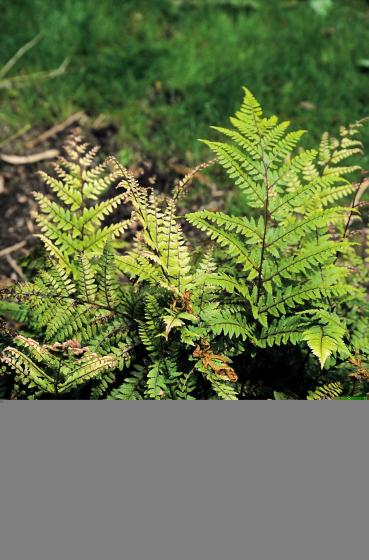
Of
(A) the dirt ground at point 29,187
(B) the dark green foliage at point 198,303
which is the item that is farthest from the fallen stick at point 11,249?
(B) the dark green foliage at point 198,303

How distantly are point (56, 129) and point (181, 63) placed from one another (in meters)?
1.14

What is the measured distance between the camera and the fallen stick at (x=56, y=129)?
4758mm

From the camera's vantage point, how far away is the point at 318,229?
2.88 meters

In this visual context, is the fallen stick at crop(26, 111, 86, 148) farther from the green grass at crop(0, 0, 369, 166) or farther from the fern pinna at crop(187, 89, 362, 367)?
the fern pinna at crop(187, 89, 362, 367)

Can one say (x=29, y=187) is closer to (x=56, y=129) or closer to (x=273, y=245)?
(x=56, y=129)

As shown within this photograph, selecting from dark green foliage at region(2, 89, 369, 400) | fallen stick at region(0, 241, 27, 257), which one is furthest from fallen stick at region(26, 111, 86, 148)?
dark green foliage at region(2, 89, 369, 400)

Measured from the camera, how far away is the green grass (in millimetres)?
4867

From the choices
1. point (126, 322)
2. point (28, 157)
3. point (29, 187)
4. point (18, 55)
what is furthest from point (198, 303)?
point (18, 55)

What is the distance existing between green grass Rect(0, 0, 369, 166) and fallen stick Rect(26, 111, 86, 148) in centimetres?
6

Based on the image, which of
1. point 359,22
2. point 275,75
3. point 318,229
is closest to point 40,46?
point 275,75

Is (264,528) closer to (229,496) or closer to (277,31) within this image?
(229,496)

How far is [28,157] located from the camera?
4.69m

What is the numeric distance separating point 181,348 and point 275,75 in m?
3.12

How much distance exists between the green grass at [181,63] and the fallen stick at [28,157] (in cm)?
31
